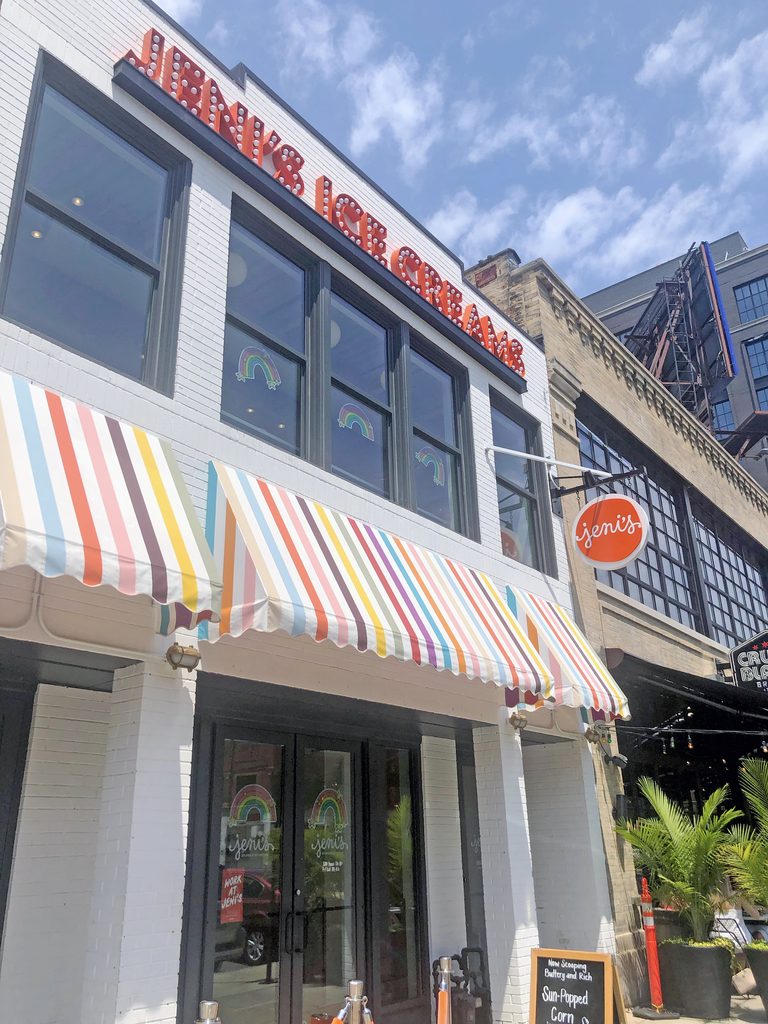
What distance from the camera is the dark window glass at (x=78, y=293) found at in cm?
536

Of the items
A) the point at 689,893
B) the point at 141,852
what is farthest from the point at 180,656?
the point at 689,893

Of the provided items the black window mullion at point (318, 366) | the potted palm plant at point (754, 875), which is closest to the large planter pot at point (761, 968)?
the potted palm plant at point (754, 875)

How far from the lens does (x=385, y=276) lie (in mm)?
8469

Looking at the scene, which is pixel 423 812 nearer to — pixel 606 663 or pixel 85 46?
pixel 606 663

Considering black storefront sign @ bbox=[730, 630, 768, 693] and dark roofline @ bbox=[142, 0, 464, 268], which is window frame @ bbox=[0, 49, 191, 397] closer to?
dark roofline @ bbox=[142, 0, 464, 268]

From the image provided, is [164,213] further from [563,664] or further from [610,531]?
[610,531]

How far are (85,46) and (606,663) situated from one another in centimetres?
854

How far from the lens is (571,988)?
19.9 feet

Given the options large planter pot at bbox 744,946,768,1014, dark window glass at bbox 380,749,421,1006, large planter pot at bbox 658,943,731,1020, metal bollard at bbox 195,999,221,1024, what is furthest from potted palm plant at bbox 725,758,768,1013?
metal bollard at bbox 195,999,221,1024

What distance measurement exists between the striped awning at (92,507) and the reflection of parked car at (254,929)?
2.66 m

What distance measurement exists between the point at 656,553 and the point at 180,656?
35.0 ft

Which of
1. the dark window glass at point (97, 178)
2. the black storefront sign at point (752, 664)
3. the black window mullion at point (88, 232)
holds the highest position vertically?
the dark window glass at point (97, 178)

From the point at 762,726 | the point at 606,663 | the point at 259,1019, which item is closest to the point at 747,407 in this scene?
the point at 762,726

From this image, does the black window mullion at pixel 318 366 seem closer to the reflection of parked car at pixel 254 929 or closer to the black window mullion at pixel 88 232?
the black window mullion at pixel 88 232
